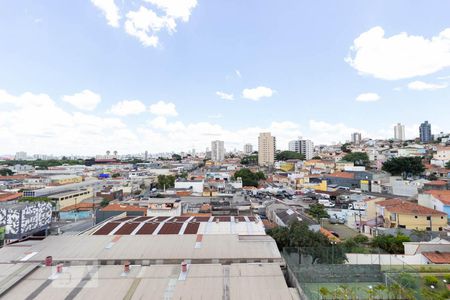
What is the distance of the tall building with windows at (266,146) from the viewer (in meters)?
85.4

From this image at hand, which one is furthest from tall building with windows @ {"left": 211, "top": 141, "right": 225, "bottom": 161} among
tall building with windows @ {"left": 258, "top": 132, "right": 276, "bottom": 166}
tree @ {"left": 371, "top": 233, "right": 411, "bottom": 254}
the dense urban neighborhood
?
tree @ {"left": 371, "top": 233, "right": 411, "bottom": 254}

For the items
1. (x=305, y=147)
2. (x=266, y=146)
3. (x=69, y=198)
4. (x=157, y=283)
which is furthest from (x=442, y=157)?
(x=69, y=198)

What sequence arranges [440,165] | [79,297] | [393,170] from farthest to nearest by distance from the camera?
[440,165]
[393,170]
[79,297]

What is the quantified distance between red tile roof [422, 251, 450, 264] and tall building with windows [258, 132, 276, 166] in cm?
7300

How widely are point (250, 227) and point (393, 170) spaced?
105ft

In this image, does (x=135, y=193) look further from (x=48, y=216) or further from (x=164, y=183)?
(x=48, y=216)

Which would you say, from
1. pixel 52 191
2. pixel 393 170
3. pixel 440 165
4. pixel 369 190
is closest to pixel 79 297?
pixel 52 191

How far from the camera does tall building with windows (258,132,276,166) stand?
280ft

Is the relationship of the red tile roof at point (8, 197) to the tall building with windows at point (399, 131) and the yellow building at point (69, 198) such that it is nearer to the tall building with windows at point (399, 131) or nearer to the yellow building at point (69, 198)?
the yellow building at point (69, 198)

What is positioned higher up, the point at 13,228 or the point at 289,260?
the point at 13,228

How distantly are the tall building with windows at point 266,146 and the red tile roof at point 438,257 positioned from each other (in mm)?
73005

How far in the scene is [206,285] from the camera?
8.21m

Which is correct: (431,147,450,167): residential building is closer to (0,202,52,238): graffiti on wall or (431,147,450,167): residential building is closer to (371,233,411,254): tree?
(371,233,411,254): tree

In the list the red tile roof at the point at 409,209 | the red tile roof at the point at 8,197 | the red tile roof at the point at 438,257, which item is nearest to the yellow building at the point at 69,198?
the red tile roof at the point at 8,197
